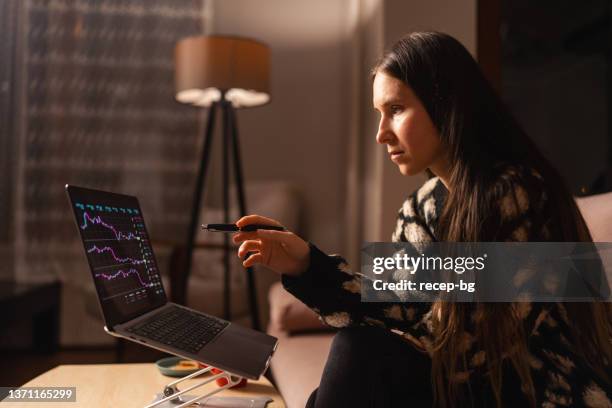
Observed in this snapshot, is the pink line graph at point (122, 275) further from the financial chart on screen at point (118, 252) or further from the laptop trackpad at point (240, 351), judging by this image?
the laptop trackpad at point (240, 351)

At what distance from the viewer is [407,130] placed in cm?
86

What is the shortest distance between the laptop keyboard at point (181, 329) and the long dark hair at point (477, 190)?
336 mm

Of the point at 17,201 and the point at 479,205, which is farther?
the point at 17,201

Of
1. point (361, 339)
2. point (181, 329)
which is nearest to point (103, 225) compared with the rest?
point (181, 329)

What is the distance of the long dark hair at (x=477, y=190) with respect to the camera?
2.44 ft

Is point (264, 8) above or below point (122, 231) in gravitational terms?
above

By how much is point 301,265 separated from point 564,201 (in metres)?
0.39

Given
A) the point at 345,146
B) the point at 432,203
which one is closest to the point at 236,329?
the point at 432,203

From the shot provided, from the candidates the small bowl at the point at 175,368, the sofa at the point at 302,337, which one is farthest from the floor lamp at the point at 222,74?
the small bowl at the point at 175,368

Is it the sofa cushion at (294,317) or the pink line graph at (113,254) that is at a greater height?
the pink line graph at (113,254)

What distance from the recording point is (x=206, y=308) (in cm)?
228

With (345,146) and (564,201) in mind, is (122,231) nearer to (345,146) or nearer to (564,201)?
(564,201)
